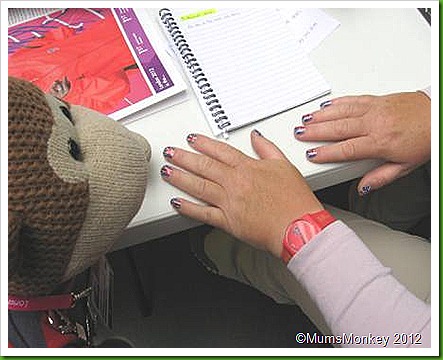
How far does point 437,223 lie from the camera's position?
28.7 inches

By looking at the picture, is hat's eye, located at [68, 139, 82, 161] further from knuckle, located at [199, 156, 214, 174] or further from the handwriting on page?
the handwriting on page

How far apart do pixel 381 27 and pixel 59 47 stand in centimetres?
40

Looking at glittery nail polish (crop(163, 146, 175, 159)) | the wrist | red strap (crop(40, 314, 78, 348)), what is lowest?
the wrist

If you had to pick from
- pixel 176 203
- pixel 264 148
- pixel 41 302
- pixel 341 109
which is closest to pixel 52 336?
pixel 41 302

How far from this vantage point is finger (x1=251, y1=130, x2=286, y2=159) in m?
0.67

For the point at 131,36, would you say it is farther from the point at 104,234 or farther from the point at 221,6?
the point at 104,234

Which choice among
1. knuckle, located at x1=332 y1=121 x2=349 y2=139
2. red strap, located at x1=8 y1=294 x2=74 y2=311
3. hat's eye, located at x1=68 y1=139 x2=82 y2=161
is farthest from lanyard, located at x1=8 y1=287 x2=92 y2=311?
knuckle, located at x1=332 y1=121 x2=349 y2=139

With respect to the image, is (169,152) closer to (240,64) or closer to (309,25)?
(240,64)

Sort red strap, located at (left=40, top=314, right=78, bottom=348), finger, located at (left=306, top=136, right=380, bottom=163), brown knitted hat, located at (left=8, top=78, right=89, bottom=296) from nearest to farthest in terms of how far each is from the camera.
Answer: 1. brown knitted hat, located at (left=8, top=78, right=89, bottom=296)
2. red strap, located at (left=40, top=314, right=78, bottom=348)
3. finger, located at (left=306, top=136, right=380, bottom=163)

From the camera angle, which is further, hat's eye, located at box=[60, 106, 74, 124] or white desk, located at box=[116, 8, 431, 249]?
white desk, located at box=[116, 8, 431, 249]

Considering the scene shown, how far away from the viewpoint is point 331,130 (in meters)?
0.68

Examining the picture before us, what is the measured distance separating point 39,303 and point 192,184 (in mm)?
204

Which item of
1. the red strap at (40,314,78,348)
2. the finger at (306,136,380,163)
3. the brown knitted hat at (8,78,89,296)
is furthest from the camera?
the finger at (306,136,380,163)

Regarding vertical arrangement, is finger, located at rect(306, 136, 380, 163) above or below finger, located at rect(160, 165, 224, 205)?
below
